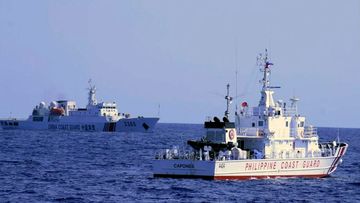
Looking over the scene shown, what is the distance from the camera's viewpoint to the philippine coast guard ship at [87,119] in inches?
6821

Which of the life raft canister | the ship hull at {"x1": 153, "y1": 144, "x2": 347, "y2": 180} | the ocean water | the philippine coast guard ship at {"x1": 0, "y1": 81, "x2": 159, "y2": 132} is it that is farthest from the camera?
the philippine coast guard ship at {"x1": 0, "y1": 81, "x2": 159, "y2": 132}

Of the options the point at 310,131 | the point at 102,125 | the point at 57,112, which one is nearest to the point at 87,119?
the point at 102,125

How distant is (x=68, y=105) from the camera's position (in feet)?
613

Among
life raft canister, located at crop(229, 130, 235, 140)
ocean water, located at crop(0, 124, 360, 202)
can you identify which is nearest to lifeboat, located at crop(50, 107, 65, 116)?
ocean water, located at crop(0, 124, 360, 202)

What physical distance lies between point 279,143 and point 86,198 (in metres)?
16.2

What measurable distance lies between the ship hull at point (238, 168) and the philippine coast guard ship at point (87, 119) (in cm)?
11950

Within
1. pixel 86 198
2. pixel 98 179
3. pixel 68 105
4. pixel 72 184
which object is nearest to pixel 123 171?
pixel 98 179

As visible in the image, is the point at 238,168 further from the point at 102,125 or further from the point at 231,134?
the point at 102,125

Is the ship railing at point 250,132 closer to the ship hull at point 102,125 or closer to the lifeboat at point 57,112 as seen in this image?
the ship hull at point 102,125

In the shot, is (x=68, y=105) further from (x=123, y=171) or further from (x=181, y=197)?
(x=181, y=197)

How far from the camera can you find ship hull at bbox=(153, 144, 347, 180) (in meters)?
49.5

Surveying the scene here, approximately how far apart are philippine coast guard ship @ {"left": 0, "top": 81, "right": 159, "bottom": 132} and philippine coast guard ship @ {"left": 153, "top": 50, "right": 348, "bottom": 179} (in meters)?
117

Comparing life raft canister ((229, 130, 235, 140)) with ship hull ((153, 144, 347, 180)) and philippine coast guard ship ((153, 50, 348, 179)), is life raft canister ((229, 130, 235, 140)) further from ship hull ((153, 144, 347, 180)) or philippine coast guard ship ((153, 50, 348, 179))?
ship hull ((153, 144, 347, 180))

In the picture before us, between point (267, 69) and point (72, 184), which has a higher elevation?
point (267, 69)
